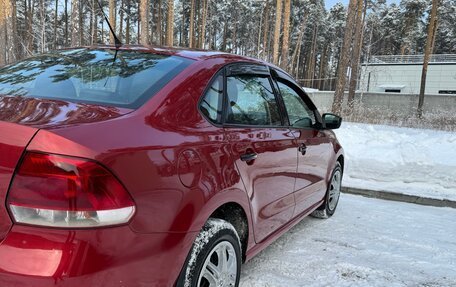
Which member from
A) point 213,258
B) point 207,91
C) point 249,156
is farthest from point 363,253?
point 207,91

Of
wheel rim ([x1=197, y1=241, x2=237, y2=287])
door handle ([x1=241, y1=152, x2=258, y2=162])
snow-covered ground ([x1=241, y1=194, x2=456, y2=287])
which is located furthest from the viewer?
snow-covered ground ([x1=241, y1=194, x2=456, y2=287])

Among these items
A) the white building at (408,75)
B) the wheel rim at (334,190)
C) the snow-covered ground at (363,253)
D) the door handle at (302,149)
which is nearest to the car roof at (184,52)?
the door handle at (302,149)

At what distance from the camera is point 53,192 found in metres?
1.61

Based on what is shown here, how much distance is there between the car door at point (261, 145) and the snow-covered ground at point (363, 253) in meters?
0.42

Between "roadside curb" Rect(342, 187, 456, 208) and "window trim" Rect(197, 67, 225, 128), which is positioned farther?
"roadside curb" Rect(342, 187, 456, 208)

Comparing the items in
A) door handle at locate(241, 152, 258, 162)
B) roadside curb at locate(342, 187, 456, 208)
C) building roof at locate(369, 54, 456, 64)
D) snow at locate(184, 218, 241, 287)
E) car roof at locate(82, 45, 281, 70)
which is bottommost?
roadside curb at locate(342, 187, 456, 208)

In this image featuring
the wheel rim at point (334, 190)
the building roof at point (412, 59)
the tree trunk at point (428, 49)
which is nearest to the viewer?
the wheel rim at point (334, 190)

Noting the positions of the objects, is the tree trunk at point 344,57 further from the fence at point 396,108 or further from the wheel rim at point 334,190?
the wheel rim at point 334,190

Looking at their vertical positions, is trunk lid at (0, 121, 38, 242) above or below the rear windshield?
below

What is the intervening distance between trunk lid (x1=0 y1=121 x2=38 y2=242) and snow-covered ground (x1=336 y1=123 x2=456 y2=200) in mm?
5934

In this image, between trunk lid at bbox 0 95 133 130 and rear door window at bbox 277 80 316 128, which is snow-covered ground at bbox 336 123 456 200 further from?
trunk lid at bbox 0 95 133 130

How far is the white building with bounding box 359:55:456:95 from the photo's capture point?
38938 mm

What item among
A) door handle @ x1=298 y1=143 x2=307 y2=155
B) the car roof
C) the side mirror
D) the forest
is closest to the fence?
the forest

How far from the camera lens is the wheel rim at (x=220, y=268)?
238 centimetres
